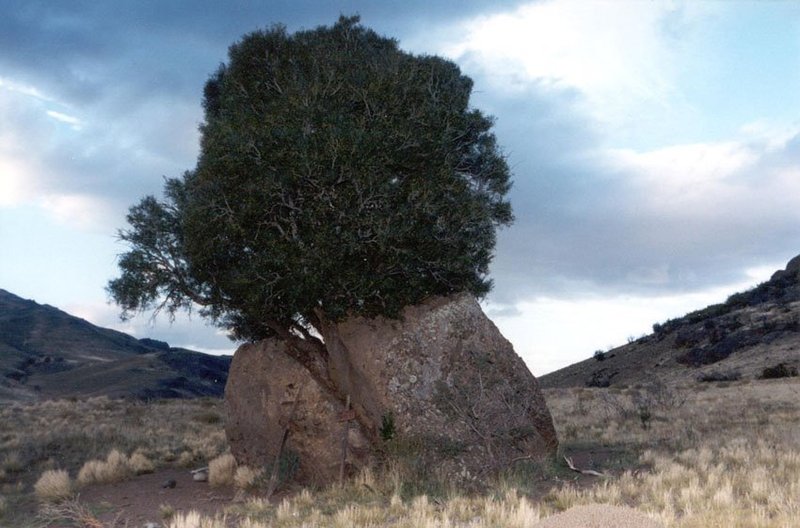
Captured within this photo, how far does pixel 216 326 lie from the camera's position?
59.2 ft

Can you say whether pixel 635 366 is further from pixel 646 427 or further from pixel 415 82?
pixel 415 82

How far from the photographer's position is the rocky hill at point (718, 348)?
160 feet

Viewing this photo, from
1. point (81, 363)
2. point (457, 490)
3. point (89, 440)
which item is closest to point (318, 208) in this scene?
point (457, 490)

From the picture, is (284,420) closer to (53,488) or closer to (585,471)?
(53,488)

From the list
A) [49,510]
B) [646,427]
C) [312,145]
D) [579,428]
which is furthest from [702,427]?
[49,510]

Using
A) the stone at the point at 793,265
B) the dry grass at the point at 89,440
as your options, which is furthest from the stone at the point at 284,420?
the stone at the point at 793,265

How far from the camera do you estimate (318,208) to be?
14.2 metres

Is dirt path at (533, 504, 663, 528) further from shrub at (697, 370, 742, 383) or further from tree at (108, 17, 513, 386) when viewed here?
shrub at (697, 370, 742, 383)

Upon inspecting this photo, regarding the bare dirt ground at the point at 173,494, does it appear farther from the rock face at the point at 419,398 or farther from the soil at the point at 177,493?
the rock face at the point at 419,398

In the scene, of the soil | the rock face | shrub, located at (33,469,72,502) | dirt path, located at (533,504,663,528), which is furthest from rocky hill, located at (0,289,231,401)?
dirt path, located at (533,504,663,528)

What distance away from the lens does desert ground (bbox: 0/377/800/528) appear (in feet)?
37.1

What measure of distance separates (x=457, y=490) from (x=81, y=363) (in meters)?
94.4

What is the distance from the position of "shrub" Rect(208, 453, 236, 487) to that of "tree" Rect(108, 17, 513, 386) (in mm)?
3461

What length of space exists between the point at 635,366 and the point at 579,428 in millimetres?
39554
